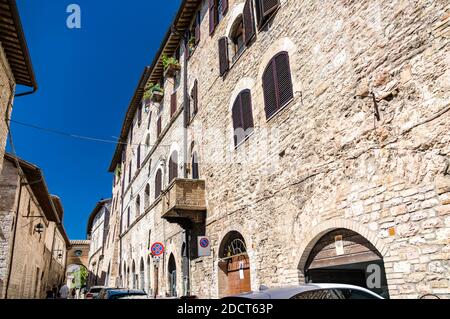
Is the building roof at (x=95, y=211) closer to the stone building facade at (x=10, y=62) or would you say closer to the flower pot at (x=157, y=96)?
the flower pot at (x=157, y=96)

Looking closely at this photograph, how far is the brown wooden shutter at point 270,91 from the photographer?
8875 mm

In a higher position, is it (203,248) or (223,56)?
(223,56)

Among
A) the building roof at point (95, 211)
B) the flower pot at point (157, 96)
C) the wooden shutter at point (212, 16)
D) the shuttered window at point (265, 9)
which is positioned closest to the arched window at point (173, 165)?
the flower pot at point (157, 96)

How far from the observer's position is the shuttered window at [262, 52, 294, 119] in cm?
842

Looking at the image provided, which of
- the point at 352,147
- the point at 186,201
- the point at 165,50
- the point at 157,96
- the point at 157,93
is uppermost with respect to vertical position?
the point at 165,50

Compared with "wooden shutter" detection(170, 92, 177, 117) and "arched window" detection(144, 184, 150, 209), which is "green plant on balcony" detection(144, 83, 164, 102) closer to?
"wooden shutter" detection(170, 92, 177, 117)

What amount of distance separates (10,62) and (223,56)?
612cm

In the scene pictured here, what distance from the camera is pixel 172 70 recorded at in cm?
1702

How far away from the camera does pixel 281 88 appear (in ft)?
28.3

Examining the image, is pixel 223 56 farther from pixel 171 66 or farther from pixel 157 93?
pixel 157 93

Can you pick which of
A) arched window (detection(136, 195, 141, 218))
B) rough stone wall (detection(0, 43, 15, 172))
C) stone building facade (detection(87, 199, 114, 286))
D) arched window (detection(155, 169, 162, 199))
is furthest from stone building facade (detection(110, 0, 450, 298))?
stone building facade (detection(87, 199, 114, 286))

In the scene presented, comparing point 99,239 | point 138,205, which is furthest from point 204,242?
point 99,239

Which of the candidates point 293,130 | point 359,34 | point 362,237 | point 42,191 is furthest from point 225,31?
point 42,191
